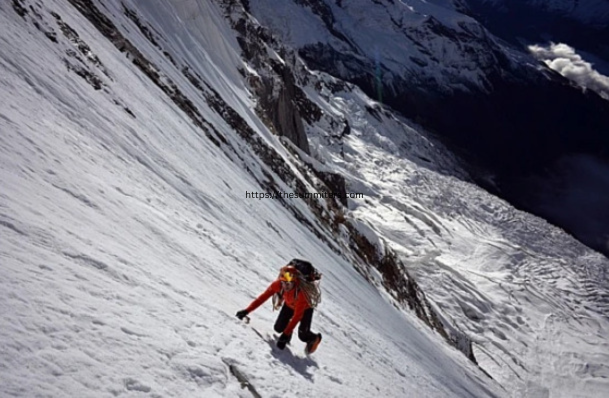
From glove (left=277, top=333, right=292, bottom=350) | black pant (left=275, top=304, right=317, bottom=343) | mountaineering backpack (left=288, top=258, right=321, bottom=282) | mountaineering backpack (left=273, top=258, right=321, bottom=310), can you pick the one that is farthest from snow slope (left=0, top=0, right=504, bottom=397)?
mountaineering backpack (left=288, top=258, right=321, bottom=282)

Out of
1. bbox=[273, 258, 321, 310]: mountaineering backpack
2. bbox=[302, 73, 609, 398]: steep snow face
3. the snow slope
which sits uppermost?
bbox=[302, 73, 609, 398]: steep snow face

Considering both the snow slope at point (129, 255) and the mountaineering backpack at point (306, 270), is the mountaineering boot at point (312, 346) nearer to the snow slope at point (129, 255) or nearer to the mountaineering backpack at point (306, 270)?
the snow slope at point (129, 255)

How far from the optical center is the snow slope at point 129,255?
4.36 metres

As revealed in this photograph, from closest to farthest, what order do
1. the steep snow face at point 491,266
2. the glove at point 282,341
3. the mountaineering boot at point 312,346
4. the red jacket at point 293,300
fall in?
the glove at point 282,341 → the red jacket at point 293,300 → the mountaineering boot at point 312,346 → the steep snow face at point 491,266

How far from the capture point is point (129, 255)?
652 cm

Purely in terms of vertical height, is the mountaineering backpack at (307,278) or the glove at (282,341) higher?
the mountaineering backpack at (307,278)

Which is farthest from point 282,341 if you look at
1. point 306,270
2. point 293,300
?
point 306,270

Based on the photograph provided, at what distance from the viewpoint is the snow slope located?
436 cm

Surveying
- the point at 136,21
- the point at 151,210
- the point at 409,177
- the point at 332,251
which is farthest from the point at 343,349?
the point at 409,177

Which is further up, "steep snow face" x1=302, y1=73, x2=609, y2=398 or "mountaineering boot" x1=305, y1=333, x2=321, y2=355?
"steep snow face" x1=302, y1=73, x2=609, y2=398

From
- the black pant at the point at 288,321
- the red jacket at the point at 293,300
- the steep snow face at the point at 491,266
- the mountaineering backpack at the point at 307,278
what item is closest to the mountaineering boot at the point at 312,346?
the black pant at the point at 288,321

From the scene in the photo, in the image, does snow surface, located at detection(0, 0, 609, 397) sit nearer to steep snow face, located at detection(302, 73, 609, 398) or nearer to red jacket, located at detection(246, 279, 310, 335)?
red jacket, located at detection(246, 279, 310, 335)

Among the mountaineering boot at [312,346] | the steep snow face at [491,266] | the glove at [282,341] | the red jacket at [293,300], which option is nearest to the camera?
the glove at [282,341]

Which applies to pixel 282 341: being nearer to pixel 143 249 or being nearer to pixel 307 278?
pixel 307 278
